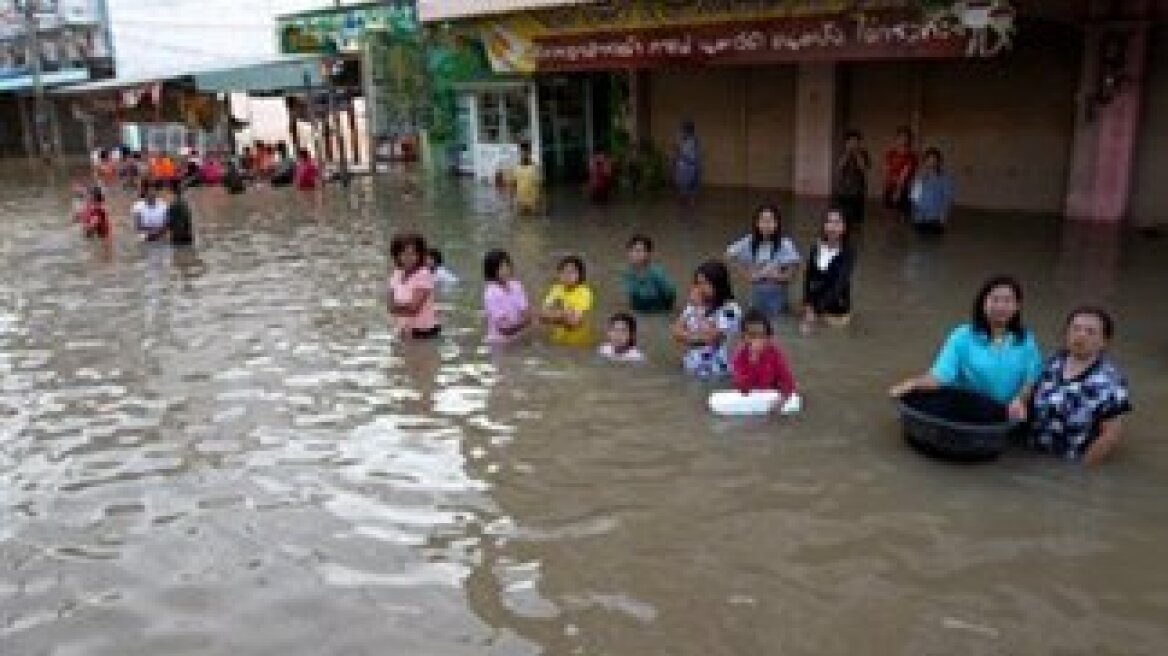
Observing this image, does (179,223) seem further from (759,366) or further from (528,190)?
(759,366)

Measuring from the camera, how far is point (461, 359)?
999 centimetres

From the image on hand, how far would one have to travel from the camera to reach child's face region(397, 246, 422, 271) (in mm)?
10125

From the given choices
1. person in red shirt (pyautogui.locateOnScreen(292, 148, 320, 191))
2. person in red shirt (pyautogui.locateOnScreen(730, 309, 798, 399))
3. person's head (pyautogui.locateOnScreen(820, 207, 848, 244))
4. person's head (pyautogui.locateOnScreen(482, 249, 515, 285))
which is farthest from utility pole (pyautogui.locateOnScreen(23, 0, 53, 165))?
person in red shirt (pyautogui.locateOnScreen(730, 309, 798, 399))

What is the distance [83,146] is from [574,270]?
159 ft

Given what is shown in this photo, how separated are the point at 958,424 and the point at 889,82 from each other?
43.5ft

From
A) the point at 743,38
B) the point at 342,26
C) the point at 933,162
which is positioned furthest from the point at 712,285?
the point at 342,26

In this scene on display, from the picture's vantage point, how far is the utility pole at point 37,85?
151 feet

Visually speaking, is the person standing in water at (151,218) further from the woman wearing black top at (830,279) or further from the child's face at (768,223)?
the woman wearing black top at (830,279)

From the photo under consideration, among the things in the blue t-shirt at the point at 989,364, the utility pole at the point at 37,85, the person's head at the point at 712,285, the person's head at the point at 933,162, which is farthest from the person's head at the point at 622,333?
the utility pole at the point at 37,85

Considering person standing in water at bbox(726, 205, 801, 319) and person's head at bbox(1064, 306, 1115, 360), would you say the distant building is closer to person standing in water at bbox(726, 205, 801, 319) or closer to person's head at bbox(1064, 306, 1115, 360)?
person standing in water at bbox(726, 205, 801, 319)

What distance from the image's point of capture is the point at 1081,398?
6.57 meters

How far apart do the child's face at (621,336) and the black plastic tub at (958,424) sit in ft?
9.94

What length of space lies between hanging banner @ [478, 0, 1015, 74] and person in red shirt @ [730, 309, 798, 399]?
7.13m

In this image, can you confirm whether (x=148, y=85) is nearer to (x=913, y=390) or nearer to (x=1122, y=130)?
(x=1122, y=130)
